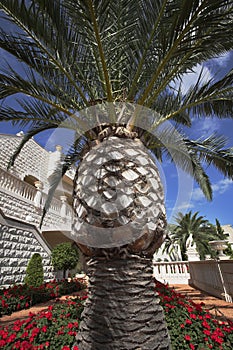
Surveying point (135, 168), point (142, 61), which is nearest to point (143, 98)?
point (142, 61)

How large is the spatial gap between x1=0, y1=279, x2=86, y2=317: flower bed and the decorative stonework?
638mm

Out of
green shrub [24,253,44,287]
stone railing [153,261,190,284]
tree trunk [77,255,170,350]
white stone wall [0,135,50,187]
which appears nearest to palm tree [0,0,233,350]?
tree trunk [77,255,170,350]

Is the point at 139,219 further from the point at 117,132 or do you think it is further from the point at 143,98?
the point at 143,98

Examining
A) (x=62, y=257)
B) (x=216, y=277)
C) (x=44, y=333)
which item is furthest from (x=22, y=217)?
(x=216, y=277)

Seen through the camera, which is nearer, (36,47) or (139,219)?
(139,219)

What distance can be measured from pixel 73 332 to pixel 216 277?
20.7ft

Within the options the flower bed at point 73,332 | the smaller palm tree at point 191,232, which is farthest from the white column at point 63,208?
the smaller palm tree at point 191,232

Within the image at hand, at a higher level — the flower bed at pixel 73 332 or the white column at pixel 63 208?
the white column at pixel 63 208

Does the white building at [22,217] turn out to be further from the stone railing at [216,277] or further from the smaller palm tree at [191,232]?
the smaller palm tree at [191,232]

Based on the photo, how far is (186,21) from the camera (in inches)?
88.8

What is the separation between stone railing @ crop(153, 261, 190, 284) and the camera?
11.8 m

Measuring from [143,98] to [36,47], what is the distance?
1.75 m

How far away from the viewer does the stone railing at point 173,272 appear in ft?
38.8

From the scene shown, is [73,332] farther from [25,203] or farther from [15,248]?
[25,203]
